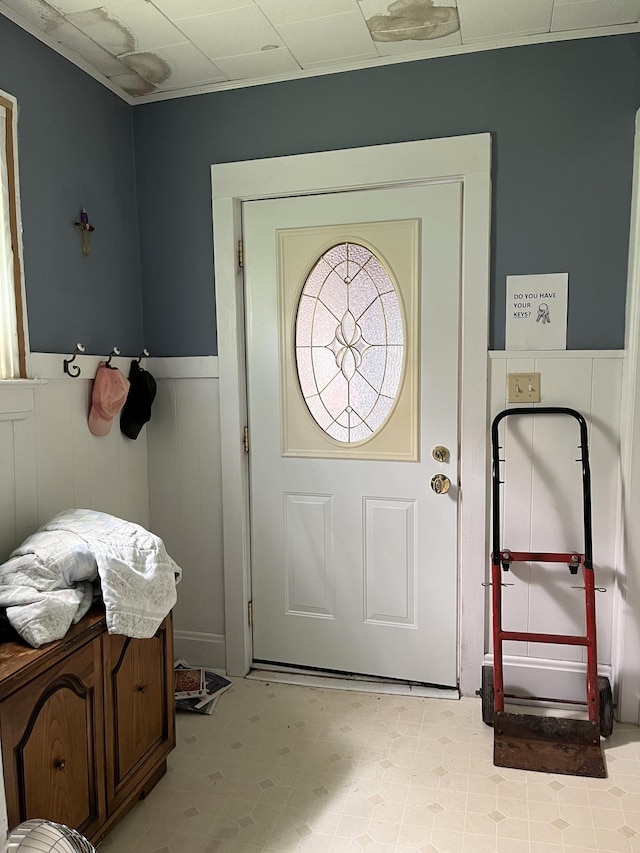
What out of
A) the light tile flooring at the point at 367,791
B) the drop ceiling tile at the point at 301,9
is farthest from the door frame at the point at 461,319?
the drop ceiling tile at the point at 301,9

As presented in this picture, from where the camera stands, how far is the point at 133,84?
251 cm

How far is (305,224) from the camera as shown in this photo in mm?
2510

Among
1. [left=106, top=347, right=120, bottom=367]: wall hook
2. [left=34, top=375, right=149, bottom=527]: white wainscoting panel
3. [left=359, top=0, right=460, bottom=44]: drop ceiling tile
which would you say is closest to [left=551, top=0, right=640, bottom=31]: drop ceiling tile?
[left=359, top=0, right=460, bottom=44]: drop ceiling tile

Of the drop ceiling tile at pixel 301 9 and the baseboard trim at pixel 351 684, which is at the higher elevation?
the drop ceiling tile at pixel 301 9

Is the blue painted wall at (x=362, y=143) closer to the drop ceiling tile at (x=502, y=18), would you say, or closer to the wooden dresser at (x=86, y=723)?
the drop ceiling tile at (x=502, y=18)

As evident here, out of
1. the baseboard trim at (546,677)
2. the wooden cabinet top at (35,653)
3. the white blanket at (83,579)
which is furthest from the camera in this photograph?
the baseboard trim at (546,677)

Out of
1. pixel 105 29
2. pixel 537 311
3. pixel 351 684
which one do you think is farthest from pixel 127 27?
pixel 351 684

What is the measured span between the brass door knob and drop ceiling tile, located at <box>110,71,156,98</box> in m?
1.91

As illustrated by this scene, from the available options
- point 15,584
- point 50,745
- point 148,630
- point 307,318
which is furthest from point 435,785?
point 307,318

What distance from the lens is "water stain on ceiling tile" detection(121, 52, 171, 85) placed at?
230 cm

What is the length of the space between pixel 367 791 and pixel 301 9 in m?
2.46

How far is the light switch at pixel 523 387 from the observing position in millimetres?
2314

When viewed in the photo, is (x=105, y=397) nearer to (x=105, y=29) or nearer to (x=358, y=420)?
(x=358, y=420)

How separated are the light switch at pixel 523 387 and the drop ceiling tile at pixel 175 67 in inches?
63.4
